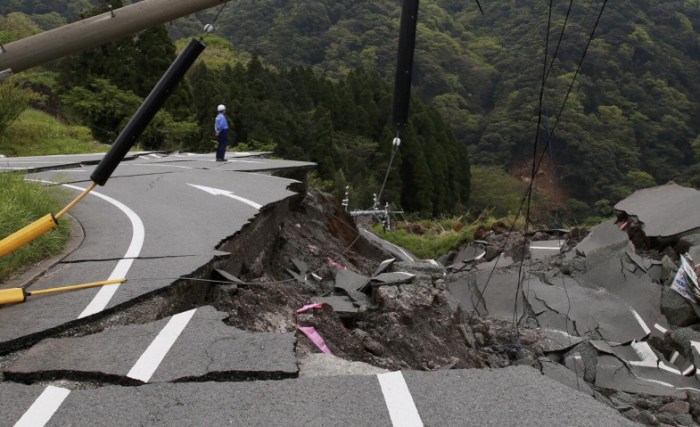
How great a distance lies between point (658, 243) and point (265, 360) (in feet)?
38.0

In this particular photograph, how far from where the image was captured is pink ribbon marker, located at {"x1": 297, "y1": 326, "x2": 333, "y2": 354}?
494cm

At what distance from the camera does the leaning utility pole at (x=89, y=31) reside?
4375 mm

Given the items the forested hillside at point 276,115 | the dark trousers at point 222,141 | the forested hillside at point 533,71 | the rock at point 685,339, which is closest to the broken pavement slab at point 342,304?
the rock at point 685,339

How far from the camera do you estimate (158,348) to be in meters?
4.09

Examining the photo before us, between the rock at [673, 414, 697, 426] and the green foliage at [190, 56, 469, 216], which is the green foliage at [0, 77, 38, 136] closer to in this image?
the green foliage at [190, 56, 469, 216]

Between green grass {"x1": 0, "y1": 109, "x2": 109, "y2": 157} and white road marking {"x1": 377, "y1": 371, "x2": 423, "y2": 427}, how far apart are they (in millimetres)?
18462

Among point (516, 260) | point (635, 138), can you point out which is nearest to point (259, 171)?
point (516, 260)

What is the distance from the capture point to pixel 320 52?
79312 mm

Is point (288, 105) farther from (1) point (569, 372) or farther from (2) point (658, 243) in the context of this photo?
(1) point (569, 372)

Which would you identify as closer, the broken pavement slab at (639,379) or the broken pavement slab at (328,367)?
the broken pavement slab at (328,367)

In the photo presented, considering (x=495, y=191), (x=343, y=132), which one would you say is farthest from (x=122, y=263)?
(x=495, y=191)

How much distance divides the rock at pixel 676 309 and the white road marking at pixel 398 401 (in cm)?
857

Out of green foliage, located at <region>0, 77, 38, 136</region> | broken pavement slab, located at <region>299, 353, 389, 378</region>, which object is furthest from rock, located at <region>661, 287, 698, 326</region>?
green foliage, located at <region>0, 77, 38, 136</region>

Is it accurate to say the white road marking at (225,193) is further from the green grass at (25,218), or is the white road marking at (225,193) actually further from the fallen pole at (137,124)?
the fallen pole at (137,124)
